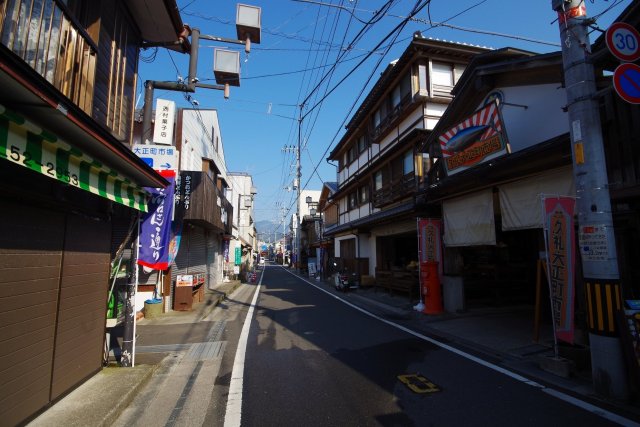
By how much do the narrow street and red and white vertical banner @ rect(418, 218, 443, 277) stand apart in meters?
3.97

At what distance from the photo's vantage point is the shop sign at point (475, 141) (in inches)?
369

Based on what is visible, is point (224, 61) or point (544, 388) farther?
point (224, 61)

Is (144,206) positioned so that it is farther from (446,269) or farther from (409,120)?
(409,120)

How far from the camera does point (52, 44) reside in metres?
4.60

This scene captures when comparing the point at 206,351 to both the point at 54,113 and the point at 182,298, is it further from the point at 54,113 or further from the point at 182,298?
the point at 54,113

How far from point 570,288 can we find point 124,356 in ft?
26.2

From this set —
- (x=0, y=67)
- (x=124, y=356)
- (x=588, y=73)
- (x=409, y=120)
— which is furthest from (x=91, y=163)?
(x=409, y=120)

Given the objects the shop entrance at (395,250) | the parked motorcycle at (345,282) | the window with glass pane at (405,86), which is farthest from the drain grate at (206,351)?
the window with glass pane at (405,86)

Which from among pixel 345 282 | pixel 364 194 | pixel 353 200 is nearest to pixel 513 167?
pixel 345 282

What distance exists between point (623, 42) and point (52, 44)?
7737 mm

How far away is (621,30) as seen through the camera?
4.90 m

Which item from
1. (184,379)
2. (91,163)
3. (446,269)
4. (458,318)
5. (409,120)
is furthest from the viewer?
(409,120)

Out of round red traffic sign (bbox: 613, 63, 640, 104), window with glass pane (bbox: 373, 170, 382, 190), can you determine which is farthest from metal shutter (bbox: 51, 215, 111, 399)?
window with glass pane (bbox: 373, 170, 382, 190)

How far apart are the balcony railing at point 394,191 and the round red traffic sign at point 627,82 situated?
11157 mm
